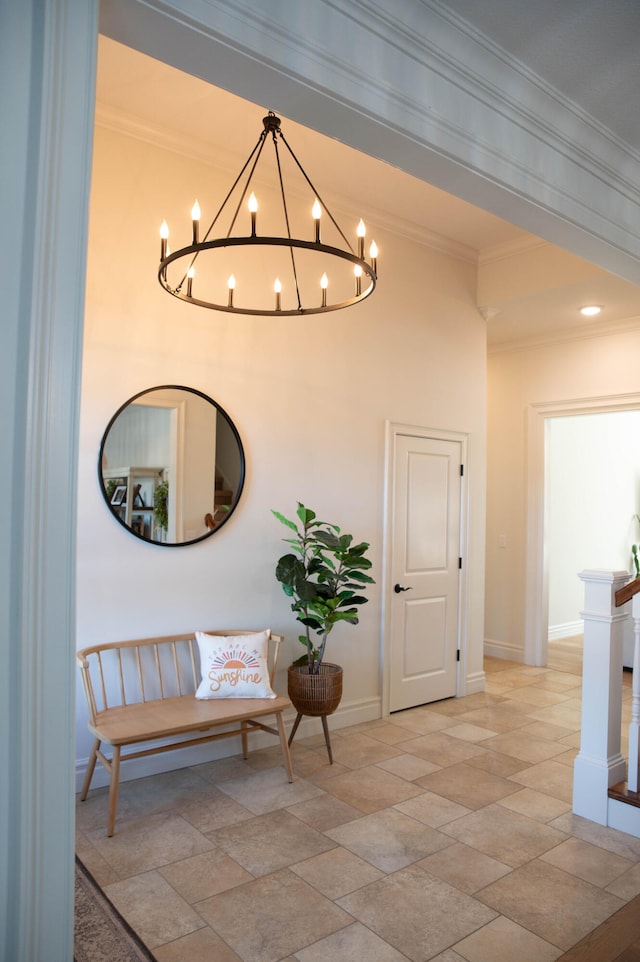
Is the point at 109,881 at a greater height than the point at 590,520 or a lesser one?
lesser

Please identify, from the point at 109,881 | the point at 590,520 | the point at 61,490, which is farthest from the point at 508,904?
the point at 590,520

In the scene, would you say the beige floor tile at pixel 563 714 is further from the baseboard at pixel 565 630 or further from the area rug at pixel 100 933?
the area rug at pixel 100 933

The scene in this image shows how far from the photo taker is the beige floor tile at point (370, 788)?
3285mm

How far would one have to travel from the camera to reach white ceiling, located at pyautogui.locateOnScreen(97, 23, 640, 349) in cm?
218

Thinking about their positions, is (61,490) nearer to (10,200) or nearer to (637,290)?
(10,200)

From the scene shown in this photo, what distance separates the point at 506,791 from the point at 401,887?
1.11m

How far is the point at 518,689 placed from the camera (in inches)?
209

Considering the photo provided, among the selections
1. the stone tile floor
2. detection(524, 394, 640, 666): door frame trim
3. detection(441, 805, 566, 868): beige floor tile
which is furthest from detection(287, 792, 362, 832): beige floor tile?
detection(524, 394, 640, 666): door frame trim

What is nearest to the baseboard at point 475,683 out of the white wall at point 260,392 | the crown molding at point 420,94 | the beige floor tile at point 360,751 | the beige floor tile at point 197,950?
the white wall at point 260,392

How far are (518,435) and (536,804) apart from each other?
3.72 meters

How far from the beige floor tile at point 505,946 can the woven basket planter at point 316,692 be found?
151cm

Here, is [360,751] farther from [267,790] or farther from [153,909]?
[153,909]

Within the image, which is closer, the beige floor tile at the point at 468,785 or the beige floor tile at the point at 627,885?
the beige floor tile at the point at 627,885

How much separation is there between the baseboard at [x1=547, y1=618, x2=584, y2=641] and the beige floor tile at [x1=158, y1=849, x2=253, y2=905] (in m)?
5.48
